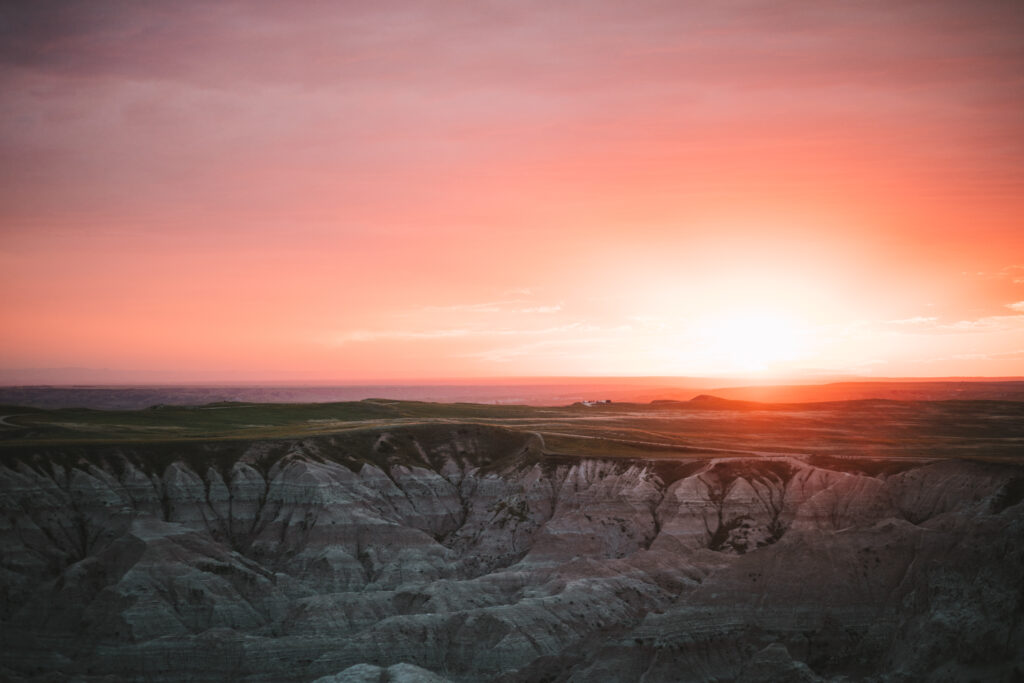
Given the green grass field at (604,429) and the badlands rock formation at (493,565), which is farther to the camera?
the green grass field at (604,429)

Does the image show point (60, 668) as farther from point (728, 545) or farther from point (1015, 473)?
point (1015, 473)

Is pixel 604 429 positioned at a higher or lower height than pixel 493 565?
higher

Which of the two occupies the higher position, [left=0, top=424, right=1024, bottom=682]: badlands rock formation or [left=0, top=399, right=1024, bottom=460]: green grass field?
[left=0, top=399, right=1024, bottom=460]: green grass field

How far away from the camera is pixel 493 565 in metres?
99.9

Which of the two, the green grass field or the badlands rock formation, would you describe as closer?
the badlands rock formation

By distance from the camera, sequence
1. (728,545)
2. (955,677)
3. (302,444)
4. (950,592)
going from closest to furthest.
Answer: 1. (955,677)
2. (950,592)
3. (728,545)
4. (302,444)

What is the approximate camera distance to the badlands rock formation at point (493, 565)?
2603 inches

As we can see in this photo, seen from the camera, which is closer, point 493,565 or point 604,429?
point 493,565

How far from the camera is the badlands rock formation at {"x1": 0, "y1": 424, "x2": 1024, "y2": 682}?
217ft

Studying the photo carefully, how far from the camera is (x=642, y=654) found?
6619 cm

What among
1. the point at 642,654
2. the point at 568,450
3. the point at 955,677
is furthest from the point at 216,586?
the point at 955,677

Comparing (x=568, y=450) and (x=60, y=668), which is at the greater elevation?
(x=568, y=450)

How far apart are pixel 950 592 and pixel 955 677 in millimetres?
7404

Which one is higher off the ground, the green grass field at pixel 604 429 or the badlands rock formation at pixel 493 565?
the green grass field at pixel 604 429
